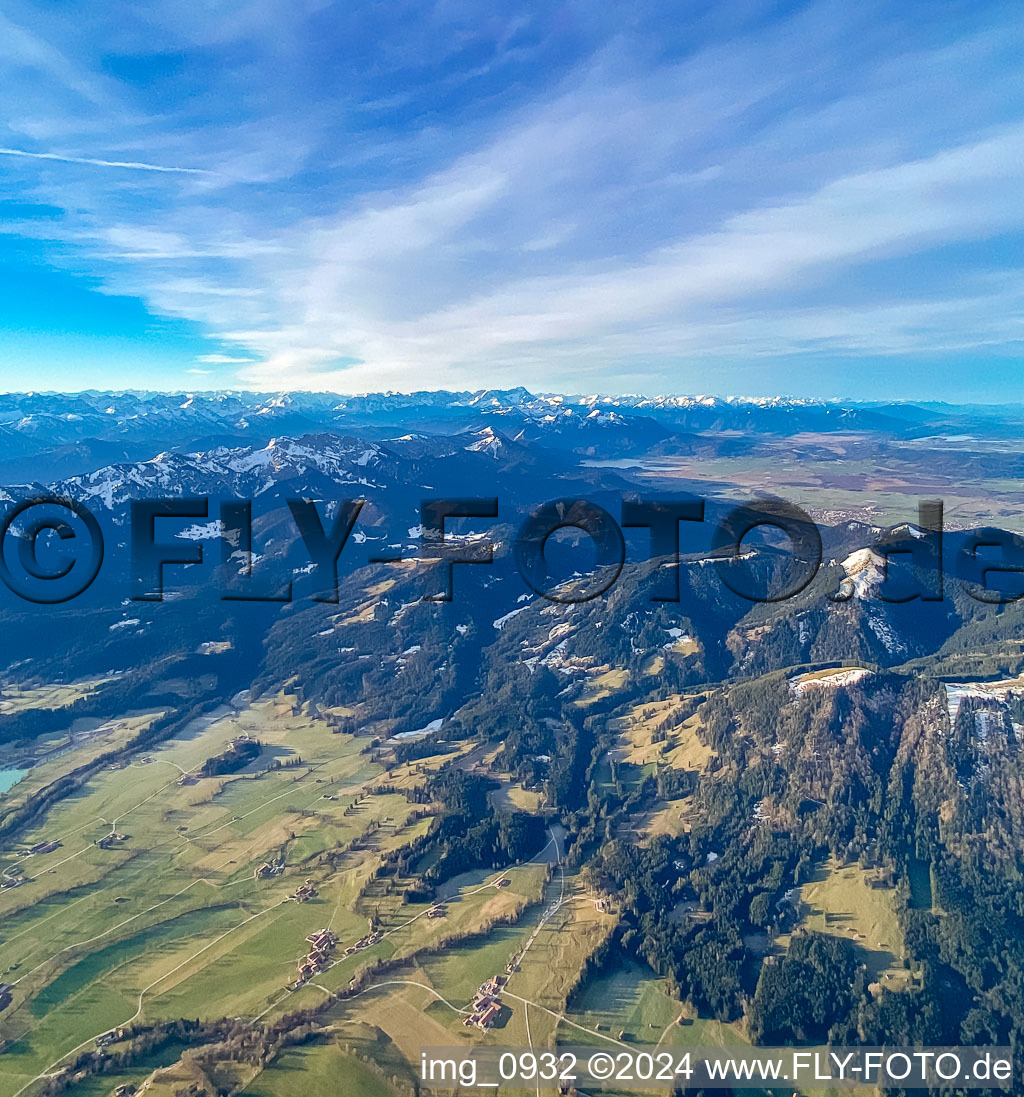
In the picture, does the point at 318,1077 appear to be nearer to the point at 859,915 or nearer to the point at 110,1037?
the point at 110,1037

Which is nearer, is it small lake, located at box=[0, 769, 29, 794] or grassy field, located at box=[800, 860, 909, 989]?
grassy field, located at box=[800, 860, 909, 989]

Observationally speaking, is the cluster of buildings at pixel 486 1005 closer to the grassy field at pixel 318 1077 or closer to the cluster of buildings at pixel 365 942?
the grassy field at pixel 318 1077

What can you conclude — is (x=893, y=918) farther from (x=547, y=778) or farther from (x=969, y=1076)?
(x=547, y=778)

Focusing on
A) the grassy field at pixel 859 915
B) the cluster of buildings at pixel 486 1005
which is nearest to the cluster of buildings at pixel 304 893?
the cluster of buildings at pixel 486 1005

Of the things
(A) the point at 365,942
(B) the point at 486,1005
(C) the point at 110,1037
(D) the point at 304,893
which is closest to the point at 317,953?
(A) the point at 365,942

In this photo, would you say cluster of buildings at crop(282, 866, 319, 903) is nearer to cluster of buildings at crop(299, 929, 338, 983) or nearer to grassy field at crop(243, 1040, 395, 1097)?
cluster of buildings at crop(299, 929, 338, 983)

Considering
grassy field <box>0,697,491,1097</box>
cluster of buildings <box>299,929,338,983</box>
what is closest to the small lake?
grassy field <box>0,697,491,1097</box>
